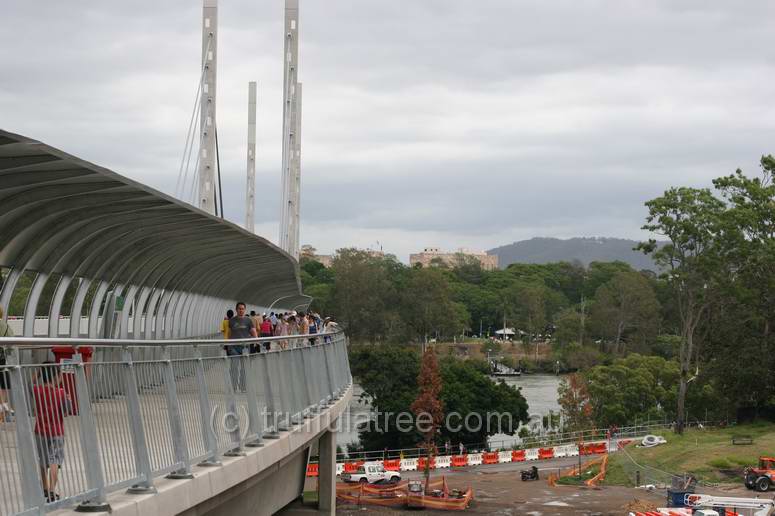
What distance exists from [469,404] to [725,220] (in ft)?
66.2

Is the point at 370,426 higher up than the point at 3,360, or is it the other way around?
the point at 3,360

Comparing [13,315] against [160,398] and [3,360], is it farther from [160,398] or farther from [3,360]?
[3,360]

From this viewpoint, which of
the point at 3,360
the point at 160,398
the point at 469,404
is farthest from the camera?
the point at 469,404

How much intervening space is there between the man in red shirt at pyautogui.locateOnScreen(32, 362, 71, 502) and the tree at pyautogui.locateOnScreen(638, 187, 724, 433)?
2369 inches

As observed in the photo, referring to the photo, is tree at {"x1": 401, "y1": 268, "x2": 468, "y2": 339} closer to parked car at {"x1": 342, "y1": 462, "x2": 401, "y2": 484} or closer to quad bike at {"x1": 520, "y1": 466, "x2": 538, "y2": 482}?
quad bike at {"x1": 520, "y1": 466, "x2": 538, "y2": 482}

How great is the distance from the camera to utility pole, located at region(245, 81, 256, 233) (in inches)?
2158

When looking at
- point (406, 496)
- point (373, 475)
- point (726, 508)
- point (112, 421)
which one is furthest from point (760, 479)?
point (112, 421)

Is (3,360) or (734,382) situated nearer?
(3,360)

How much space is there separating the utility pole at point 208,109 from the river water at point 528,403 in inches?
839

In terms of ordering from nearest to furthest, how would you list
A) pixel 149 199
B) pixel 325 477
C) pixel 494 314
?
pixel 149 199 → pixel 325 477 → pixel 494 314

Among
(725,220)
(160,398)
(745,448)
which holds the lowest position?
(745,448)

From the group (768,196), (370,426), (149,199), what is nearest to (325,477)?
(149,199)

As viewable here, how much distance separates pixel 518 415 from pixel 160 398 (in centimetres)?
6870

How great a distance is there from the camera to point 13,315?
1527 cm
